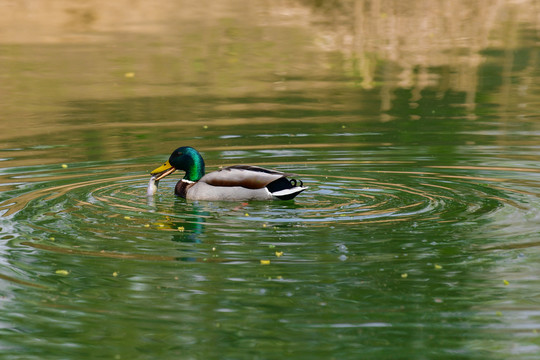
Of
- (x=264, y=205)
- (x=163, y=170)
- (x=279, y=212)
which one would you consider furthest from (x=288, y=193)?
(x=163, y=170)

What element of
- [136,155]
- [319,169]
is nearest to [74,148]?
[136,155]

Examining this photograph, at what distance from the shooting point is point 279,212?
11039mm

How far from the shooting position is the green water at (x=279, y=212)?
728 cm

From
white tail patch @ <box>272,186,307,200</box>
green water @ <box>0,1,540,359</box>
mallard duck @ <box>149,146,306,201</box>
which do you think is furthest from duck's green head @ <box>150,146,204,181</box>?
white tail patch @ <box>272,186,307,200</box>

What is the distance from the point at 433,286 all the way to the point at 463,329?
1057mm

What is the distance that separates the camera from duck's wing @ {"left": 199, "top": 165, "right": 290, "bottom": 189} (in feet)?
38.4

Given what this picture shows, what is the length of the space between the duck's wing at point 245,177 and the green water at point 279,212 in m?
0.29

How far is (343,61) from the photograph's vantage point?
25.6m

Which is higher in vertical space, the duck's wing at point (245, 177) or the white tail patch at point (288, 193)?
the duck's wing at point (245, 177)

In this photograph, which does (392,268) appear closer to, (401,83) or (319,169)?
(319,169)

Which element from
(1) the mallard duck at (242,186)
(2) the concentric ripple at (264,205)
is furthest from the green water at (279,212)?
(1) the mallard duck at (242,186)

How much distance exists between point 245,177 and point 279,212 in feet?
3.13

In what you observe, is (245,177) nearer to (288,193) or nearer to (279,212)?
(288,193)

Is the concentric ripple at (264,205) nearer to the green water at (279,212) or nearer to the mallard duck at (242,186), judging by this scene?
the green water at (279,212)
